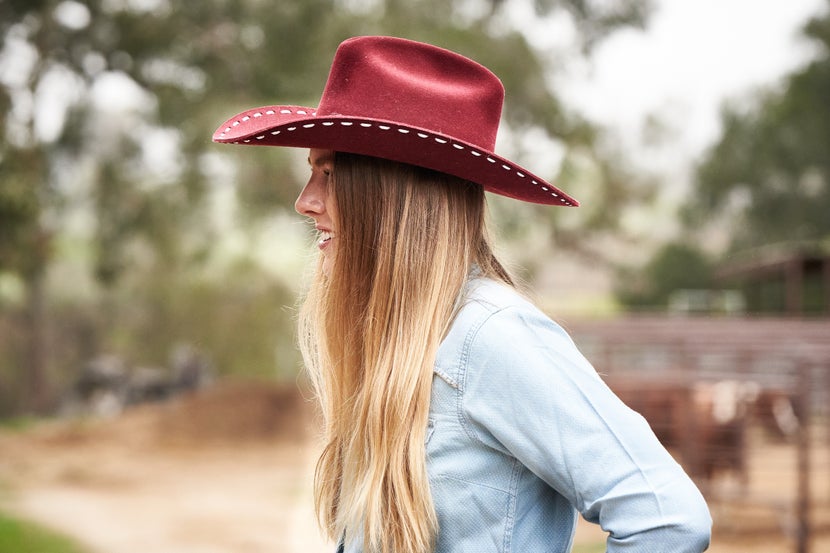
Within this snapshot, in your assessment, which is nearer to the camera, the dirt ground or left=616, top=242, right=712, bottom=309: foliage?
the dirt ground

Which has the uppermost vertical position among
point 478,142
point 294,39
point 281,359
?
point 294,39

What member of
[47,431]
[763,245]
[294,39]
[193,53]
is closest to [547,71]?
[294,39]

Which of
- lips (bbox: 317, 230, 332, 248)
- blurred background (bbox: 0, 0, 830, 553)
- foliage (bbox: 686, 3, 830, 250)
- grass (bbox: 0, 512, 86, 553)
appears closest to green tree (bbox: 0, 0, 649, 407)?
blurred background (bbox: 0, 0, 830, 553)

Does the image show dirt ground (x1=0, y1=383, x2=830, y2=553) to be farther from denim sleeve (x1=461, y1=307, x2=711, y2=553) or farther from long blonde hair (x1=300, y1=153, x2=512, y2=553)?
denim sleeve (x1=461, y1=307, x2=711, y2=553)

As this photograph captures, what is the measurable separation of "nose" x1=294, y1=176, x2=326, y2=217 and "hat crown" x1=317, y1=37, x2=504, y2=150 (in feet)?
0.38

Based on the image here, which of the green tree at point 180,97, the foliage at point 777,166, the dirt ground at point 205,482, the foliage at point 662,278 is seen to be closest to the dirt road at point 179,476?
the dirt ground at point 205,482

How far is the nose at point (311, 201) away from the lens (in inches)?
52.1

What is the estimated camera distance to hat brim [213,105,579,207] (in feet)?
3.98

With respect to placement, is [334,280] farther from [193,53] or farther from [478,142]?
[193,53]

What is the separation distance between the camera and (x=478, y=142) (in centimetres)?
131

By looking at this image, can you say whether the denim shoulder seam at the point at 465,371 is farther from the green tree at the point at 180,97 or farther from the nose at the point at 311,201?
the green tree at the point at 180,97

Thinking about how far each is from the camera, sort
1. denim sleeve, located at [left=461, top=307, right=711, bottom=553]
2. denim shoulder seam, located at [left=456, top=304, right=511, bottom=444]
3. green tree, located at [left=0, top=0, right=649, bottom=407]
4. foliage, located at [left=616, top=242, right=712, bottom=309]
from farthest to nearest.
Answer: foliage, located at [left=616, top=242, right=712, bottom=309] < green tree, located at [left=0, top=0, right=649, bottom=407] < denim shoulder seam, located at [left=456, top=304, right=511, bottom=444] < denim sleeve, located at [left=461, top=307, right=711, bottom=553]

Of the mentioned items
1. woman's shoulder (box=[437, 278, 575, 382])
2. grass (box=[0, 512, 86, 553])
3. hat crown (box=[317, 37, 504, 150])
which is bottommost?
grass (box=[0, 512, 86, 553])

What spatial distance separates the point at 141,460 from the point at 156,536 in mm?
3852
